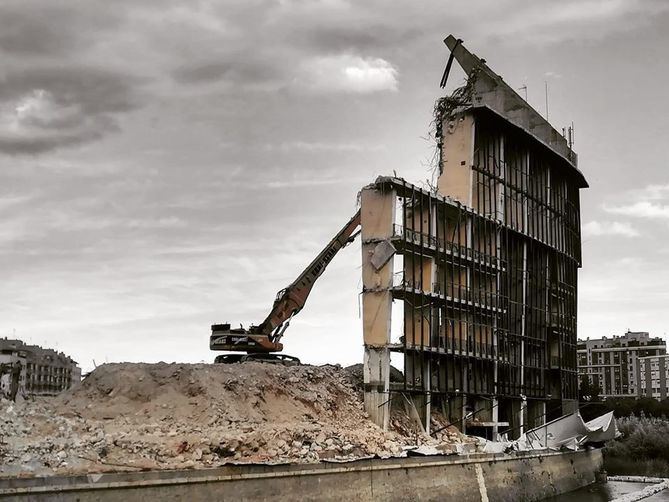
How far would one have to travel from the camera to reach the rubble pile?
23.0m

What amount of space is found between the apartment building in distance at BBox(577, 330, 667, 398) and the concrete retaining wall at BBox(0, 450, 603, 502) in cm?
8484

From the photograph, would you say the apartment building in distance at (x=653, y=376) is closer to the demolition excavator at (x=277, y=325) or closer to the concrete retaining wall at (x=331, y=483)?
the concrete retaining wall at (x=331, y=483)

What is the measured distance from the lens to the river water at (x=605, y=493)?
41844mm

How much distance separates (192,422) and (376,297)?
33.9 ft

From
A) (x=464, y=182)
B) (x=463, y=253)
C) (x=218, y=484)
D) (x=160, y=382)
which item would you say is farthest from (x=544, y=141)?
(x=218, y=484)

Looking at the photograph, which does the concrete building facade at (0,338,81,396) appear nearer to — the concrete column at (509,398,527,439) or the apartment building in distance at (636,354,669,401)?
the concrete column at (509,398,527,439)

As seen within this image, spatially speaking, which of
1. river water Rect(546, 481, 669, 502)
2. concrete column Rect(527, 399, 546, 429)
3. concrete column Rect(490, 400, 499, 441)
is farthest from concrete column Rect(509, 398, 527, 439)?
river water Rect(546, 481, 669, 502)

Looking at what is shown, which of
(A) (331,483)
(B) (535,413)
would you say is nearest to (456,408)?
(B) (535,413)

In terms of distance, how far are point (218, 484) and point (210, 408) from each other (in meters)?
4.66

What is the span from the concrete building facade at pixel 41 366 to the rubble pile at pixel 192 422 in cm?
6142

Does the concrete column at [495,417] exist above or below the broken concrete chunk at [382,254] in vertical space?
below

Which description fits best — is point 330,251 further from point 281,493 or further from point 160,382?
point 281,493

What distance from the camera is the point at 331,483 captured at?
2650 centimetres

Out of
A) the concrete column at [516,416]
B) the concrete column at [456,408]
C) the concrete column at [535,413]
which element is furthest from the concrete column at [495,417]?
the concrete column at [535,413]
